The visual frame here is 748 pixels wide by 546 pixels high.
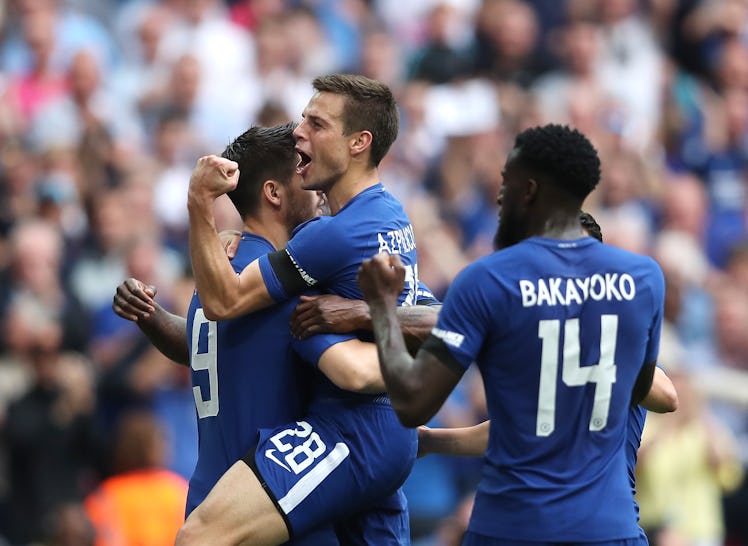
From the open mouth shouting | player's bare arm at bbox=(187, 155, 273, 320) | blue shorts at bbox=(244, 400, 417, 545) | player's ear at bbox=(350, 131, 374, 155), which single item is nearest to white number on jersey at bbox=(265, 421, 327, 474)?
blue shorts at bbox=(244, 400, 417, 545)

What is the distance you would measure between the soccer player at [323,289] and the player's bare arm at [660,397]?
1013 mm

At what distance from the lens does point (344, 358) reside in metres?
5.85

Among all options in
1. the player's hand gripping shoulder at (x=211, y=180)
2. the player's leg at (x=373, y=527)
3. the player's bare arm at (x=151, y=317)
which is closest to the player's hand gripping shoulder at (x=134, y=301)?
the player's bare arm at (x=151, y=317)

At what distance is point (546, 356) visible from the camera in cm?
520

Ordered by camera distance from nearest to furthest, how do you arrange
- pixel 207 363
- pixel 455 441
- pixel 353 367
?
1. pixel 353 367
2. pixel 207 363
3. pixel 455 441

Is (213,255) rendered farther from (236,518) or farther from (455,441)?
(455,441)

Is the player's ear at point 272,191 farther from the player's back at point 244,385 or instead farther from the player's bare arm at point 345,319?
the player's bare arm at point 345,319

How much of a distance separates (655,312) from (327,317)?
4.31 ft

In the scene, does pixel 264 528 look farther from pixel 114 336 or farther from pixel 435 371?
pixel 114 336

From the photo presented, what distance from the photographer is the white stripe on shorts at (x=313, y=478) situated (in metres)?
5.95

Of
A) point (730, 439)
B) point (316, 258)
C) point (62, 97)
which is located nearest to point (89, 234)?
point (62, 97)

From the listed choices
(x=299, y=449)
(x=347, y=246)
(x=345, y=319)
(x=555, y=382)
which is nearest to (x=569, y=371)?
(x=555, y=382)

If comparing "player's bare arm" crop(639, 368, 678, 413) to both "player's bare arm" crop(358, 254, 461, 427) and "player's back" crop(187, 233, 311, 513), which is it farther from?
"player's back" crop(187, 233, 311, 513)

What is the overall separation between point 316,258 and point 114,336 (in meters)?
5.34
